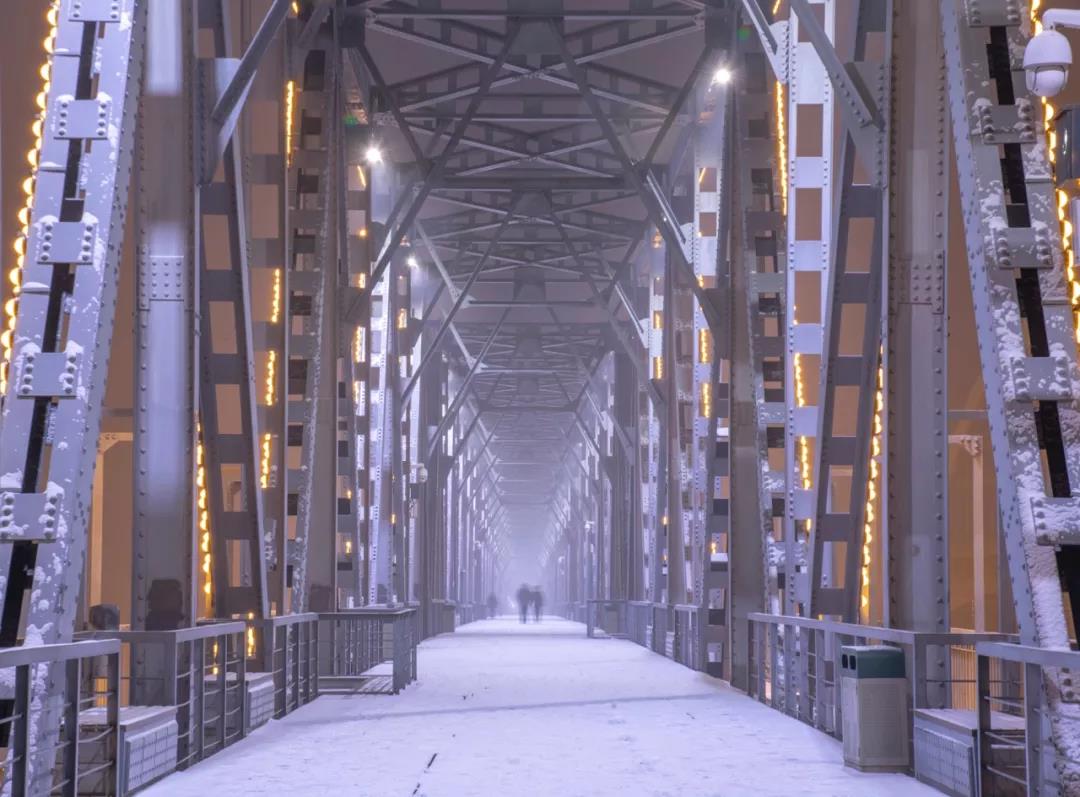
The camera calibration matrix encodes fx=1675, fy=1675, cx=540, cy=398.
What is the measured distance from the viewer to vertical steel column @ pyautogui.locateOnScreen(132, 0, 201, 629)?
12.5 m

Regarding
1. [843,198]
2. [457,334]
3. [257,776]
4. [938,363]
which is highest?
[457,334]

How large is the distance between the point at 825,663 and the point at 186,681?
5995mm

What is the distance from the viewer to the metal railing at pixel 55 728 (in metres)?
7.81

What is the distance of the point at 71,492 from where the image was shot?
8.98 meters

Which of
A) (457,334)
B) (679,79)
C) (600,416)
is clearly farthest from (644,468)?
(679,79)


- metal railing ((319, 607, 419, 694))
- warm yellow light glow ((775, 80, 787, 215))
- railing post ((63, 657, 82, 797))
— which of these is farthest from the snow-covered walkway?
warm yellow light glow ((775, 80, 787, 215))

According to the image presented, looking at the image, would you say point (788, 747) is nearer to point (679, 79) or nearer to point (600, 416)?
point (679, 79)

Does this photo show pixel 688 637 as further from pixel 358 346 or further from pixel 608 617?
pixel 608 617

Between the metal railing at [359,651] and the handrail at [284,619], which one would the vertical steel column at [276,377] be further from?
the metal railing at [359,651]

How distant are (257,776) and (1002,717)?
4.94 meters

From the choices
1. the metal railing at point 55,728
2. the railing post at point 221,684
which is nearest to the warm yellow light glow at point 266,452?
the railing post at point 221,684

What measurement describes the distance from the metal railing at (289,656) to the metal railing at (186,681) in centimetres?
219

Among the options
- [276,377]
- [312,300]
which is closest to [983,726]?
[276,377]

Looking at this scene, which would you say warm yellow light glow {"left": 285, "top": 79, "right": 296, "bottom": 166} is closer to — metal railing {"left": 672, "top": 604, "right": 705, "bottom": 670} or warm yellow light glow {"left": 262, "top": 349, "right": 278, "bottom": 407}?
warm yellow light glow {"left": 262, "top": 349, "right": 278, "bottom": 407}
